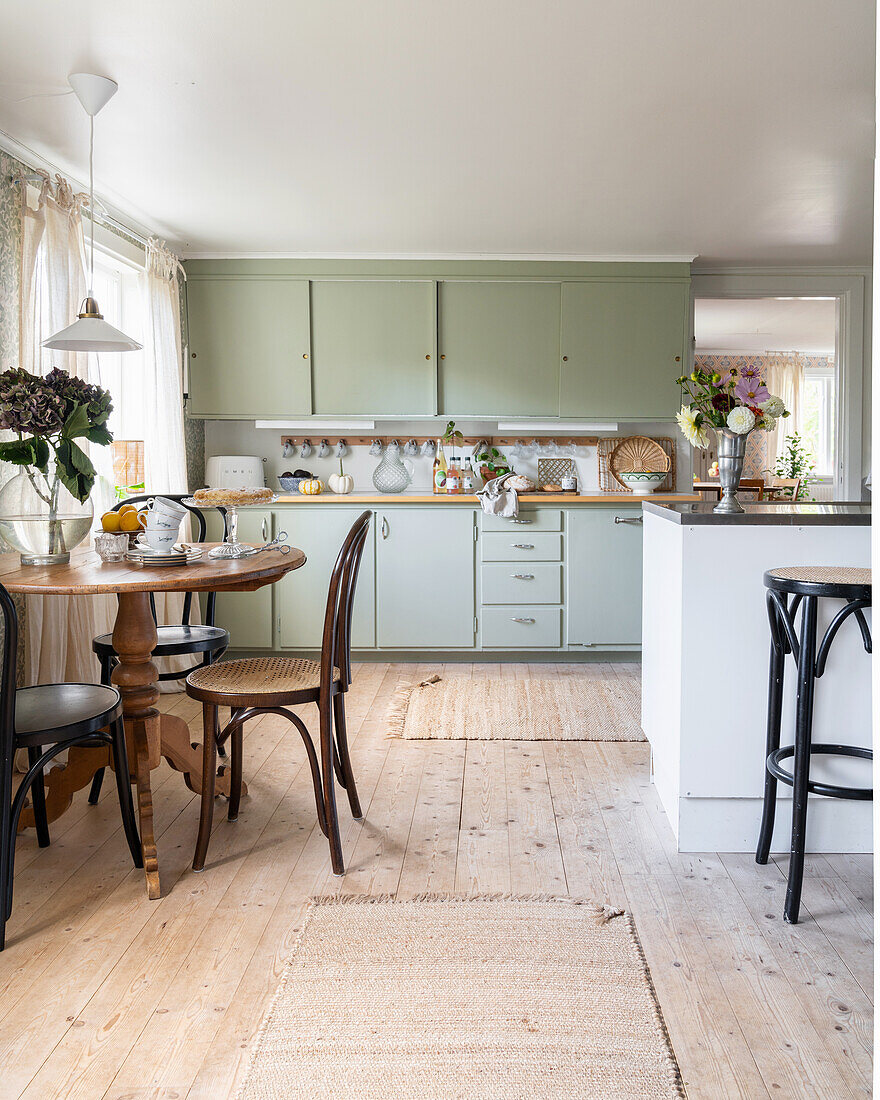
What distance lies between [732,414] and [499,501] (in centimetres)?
233

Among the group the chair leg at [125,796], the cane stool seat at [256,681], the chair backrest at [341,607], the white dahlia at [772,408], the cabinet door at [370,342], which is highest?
the cabinet door at [370,342]

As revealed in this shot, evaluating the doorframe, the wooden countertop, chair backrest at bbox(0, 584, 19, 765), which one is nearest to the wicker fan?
the wooden countertop

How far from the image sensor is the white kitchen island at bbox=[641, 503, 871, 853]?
2.55 meters

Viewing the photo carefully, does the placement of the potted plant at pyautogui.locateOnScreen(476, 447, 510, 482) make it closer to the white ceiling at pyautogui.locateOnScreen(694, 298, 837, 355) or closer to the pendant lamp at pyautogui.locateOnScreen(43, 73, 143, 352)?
the white ceiling at pyautogui.locateOnScreen(694, 298, 837, 355)

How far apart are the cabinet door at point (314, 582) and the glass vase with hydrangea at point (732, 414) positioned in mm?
2567

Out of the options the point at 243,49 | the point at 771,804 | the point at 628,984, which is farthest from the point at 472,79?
the point at 628,984

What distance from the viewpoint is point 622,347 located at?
17.4ft

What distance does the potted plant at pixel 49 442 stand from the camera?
8.30 ft

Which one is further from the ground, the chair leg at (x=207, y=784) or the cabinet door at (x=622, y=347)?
the cabinet door at (x=622, y=347)

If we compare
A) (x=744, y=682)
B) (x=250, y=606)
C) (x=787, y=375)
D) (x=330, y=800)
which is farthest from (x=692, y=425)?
(x=787, y=375)

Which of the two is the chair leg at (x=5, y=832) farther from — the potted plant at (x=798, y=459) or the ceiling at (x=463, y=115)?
the potted plant at (x=798, y=459)

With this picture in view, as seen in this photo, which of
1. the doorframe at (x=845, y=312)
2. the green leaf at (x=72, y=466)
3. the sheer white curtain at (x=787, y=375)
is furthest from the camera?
the sheer white curtain at (x=787, y=375)

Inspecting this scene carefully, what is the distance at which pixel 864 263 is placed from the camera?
5.49 metres

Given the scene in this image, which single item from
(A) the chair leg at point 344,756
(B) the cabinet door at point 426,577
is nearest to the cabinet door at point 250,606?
(B) the cabinet door at point 426,577
